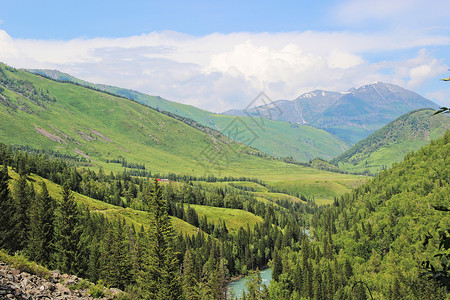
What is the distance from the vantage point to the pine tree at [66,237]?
195 feet

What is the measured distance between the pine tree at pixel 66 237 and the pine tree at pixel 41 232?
2140 mm

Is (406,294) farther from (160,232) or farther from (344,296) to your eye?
(160,232)

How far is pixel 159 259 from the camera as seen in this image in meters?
54.2

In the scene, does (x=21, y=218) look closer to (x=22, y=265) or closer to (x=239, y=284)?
(x=22, y=265)

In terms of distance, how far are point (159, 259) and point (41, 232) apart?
24.3 meters

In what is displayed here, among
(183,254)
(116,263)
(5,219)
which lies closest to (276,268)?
(183,254)

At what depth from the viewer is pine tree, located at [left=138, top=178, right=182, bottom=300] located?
53.6m

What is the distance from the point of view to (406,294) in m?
130

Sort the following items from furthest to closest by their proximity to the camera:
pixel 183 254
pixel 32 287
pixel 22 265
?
pixel 183 254 < pixel 22 265 < pixel 32 287

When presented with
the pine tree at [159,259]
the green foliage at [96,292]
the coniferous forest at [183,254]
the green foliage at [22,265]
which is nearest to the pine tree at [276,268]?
the coniferous forest at [183,254]

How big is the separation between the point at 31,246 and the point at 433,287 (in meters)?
140

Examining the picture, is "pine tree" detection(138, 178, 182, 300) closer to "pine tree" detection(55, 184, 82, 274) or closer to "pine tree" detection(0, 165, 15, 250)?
"pine tree" detection(55, 184, 82, 274)

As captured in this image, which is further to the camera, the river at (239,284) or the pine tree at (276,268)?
the pine tree at (276,268)

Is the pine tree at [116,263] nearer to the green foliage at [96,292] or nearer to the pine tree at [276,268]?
the green foliage at [96,292]
